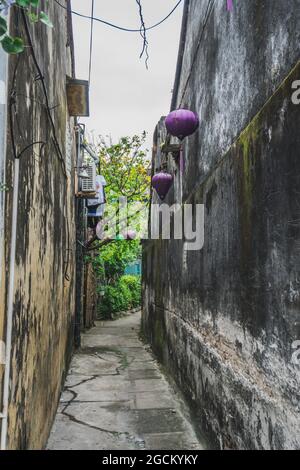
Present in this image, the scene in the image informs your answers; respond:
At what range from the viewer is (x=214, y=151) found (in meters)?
4.69

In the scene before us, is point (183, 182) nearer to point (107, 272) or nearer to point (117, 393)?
point (117, 393)

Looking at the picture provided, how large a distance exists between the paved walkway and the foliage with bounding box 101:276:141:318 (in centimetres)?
800

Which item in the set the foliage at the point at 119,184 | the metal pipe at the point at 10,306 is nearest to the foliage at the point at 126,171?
the foliage at the point at 119,184

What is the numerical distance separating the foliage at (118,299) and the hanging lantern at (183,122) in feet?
45.2

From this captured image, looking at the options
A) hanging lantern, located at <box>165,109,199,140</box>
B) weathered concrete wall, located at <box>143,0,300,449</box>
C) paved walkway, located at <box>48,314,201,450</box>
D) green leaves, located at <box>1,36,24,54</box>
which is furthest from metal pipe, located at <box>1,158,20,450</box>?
hanging lantern, located at <box>165,109,199,140</box>

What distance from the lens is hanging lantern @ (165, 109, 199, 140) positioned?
5335mm

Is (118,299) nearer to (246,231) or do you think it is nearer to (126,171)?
(126,171)

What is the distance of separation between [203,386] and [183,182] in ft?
11.3

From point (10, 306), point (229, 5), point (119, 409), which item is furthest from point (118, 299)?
point (10, 306)

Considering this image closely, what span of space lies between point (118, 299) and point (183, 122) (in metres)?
14.4

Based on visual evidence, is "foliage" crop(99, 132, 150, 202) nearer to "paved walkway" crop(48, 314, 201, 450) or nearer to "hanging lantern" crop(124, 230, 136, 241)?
"hanging lantern" crop(124, 230, 136, 241)

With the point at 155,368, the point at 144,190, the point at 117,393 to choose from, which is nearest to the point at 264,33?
the point at 117,393

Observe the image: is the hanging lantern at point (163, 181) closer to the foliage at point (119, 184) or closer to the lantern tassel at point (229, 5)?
the lantern tassel at point (229, 5)
